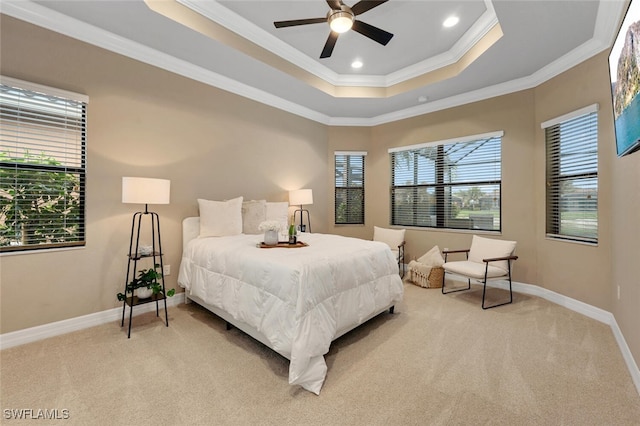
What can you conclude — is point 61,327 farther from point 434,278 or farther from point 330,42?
point 434,278

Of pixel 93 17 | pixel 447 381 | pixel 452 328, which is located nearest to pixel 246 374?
pixel 447 381

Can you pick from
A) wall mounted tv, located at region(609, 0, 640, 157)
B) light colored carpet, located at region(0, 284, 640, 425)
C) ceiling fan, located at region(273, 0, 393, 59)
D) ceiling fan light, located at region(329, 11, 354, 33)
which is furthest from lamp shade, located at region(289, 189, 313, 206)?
wall mounted tv, located at region(609, 0, 640, 157)

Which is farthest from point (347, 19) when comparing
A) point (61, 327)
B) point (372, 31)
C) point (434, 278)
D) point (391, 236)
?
point (61, 327)

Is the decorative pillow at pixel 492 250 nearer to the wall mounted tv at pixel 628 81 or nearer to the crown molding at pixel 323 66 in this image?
the wall mounted tv at pixel 628 81

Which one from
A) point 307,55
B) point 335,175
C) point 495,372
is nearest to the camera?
point 495,372

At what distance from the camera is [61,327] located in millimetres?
2670

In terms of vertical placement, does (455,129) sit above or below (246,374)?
above

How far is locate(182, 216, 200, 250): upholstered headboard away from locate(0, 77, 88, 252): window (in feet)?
3.11

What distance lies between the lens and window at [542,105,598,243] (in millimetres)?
3160

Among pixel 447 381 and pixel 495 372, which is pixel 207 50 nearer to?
pixel 447 381

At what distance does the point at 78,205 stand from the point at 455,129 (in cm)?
516

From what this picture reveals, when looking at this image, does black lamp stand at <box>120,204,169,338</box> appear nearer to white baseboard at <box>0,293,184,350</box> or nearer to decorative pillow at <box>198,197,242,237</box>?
white baseboard at <box>0,293,184,350</box>

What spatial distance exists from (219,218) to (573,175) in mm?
4378

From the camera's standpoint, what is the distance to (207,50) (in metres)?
3.17
